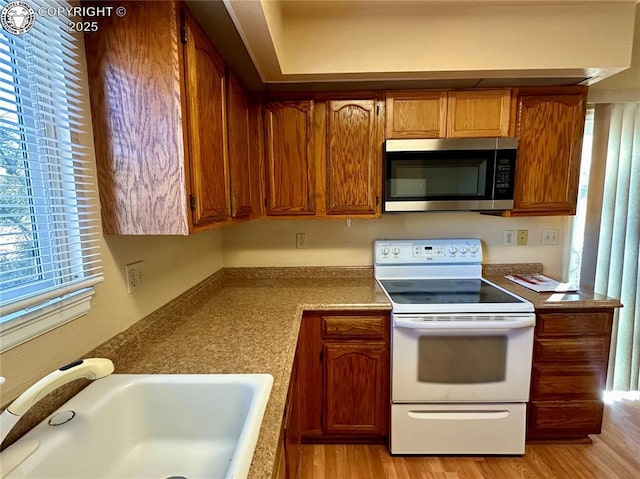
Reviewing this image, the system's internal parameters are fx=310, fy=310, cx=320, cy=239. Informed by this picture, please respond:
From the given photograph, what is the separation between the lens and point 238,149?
5.40ft

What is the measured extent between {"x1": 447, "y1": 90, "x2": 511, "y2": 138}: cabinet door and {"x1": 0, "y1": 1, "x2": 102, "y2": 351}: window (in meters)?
1.81

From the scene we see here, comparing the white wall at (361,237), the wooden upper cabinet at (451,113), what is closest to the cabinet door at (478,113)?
the wooden upper cabinet at (451,113)

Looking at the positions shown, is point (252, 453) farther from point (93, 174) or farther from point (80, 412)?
point (93, 174)

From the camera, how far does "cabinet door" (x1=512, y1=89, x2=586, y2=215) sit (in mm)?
1855

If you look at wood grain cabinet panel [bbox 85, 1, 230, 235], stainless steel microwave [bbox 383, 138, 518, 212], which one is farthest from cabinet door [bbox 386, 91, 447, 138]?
wood grain cabinet panel [bbox 85, 1, 230, 235]

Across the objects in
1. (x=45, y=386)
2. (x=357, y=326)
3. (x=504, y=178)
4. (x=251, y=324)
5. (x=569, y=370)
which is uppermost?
(x=504, y=178)

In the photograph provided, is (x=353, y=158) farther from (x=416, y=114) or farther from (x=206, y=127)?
(x=206, y=127)

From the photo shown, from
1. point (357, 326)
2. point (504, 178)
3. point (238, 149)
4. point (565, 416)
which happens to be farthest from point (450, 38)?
point (565, 416)

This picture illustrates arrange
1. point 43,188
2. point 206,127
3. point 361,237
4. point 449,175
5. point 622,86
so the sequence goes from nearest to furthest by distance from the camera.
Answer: point 43,188, point 206,127, point 449,175, point 622,86, point 361,237

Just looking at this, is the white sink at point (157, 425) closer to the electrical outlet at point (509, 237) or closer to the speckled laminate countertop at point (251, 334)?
the speckled laminate countertop at point (251, 334)

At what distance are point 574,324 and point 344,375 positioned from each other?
4.37 feet

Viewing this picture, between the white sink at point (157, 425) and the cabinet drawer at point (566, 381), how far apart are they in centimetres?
168

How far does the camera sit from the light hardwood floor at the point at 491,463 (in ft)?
5.50

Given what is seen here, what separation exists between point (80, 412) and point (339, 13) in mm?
1983
